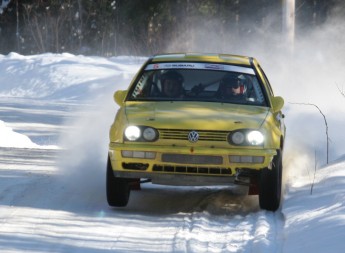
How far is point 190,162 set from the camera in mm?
8977

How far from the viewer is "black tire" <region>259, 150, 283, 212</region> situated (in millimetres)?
9195

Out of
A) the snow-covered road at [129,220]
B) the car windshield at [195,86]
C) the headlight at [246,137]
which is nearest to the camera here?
the snow-covered road at [129,220]

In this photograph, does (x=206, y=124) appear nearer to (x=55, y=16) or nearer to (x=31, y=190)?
(x=31, y=190)

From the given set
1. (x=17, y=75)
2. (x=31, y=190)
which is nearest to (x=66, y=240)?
(x=31, y=190)

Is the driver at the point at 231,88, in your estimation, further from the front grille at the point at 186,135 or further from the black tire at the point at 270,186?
the front grille at the point at 186,135

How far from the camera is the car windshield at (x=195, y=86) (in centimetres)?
1024

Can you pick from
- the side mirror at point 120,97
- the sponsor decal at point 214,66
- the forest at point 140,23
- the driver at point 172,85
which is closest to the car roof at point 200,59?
the sponsor decal at point 214,66

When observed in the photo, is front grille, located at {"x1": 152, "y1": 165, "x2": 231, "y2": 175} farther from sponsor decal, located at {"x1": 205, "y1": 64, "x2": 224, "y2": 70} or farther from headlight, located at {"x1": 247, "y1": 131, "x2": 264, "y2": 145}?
sponsor decal, located at {"x1": 205, "y1": 64, "x2": 224, "y2": 70}

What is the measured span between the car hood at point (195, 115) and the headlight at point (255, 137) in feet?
0.22

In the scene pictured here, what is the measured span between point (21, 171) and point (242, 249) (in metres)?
5.32

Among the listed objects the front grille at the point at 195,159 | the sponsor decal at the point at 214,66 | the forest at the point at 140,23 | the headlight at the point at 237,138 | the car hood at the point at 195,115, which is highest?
the sponsor decal at the point at 214,66

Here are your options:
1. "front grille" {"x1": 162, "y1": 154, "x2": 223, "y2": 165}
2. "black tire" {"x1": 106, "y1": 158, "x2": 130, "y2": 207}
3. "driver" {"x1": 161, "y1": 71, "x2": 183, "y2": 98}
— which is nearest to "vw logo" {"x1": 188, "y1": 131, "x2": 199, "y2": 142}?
"front grille" {"x1": 162, "y1": 154, "x2": 223, "y2": 165}

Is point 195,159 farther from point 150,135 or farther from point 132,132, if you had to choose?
point 132,132

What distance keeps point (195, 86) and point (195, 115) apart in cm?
122
